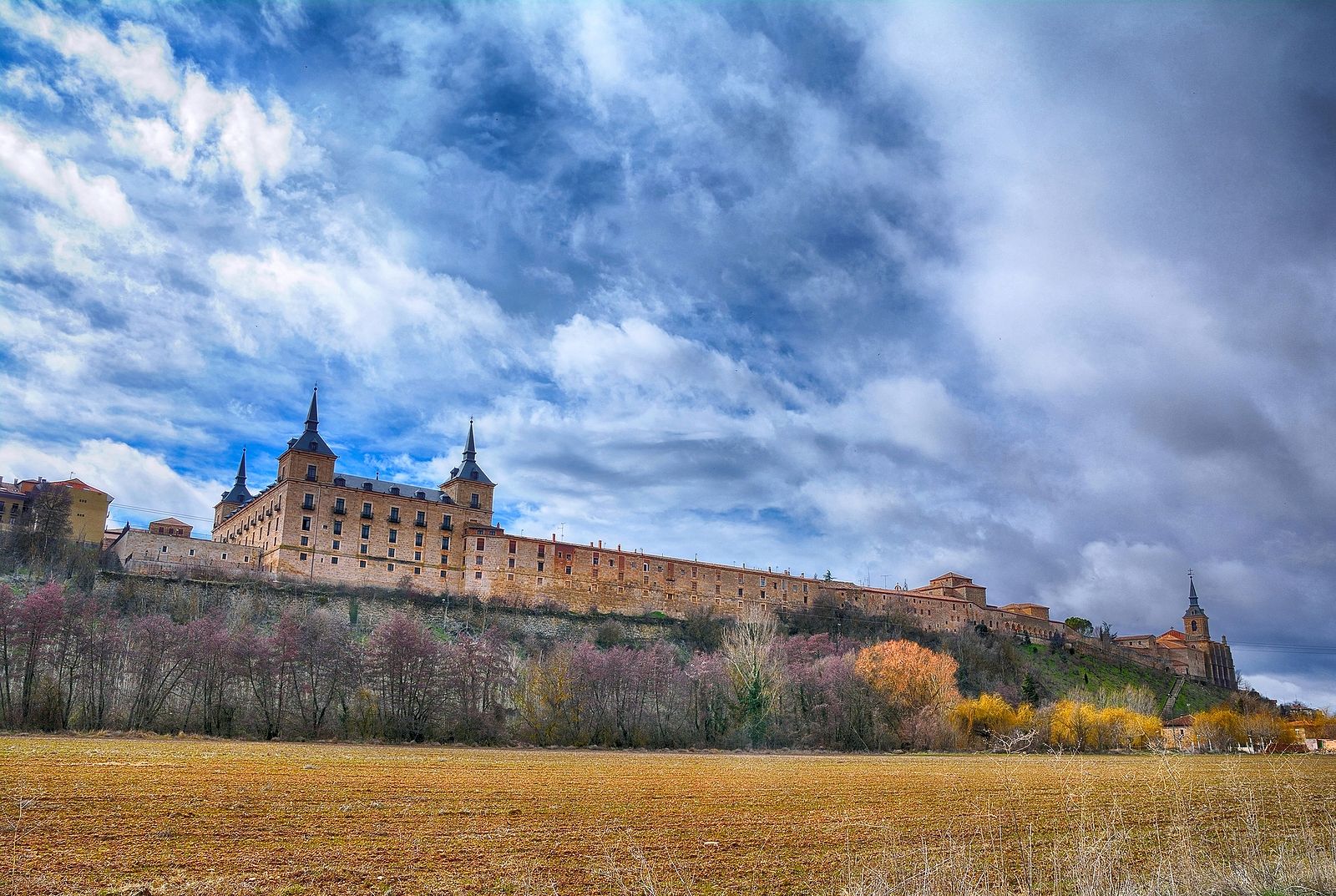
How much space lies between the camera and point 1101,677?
5738 inches

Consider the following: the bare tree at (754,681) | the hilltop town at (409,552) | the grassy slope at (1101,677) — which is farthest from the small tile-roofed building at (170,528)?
the grassy slope at (1101,677)

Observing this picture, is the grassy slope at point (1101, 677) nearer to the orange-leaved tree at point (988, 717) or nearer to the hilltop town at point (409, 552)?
the hilltop town at point (409, 552)

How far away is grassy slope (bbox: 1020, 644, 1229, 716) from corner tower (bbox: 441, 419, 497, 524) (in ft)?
255

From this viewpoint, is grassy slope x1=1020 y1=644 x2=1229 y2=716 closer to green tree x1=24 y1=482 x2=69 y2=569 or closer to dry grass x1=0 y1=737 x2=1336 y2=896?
dry grass x1=0 y1=737 x2=1336 y2=896

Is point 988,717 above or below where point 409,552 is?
below

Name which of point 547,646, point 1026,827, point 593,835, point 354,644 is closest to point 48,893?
point 593,835

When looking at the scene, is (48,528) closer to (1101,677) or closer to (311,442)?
(311,442)

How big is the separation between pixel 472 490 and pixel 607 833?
9496cm

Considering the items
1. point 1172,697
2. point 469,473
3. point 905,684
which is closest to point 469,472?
point 469,473

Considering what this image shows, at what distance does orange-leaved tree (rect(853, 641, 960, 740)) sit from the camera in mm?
78750

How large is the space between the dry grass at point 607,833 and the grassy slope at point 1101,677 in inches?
4001

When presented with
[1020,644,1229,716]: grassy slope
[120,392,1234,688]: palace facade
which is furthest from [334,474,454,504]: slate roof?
[1020,644,1229,716]: grassy slope

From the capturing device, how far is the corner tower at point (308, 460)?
332 ft

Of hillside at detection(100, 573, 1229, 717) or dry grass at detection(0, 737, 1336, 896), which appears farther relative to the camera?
hillside at detection(100, 573, 1229, 717)
